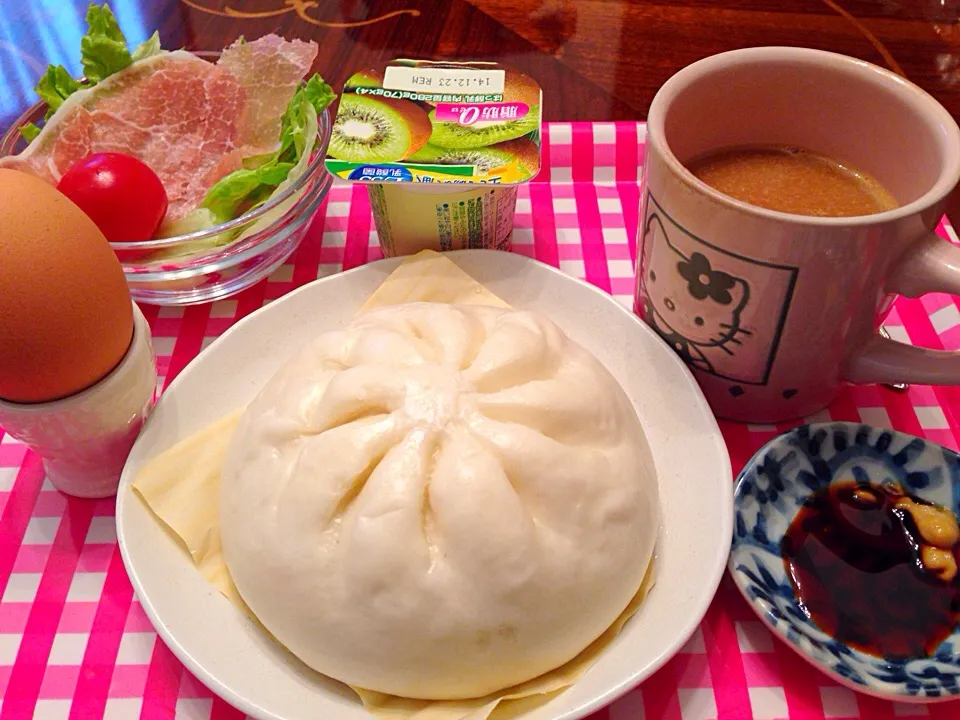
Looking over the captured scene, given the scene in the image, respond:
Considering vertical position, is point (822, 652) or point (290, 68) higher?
point (290, 68)

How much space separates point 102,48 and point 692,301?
1.19 m

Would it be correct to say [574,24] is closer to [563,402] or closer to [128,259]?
[128,259]

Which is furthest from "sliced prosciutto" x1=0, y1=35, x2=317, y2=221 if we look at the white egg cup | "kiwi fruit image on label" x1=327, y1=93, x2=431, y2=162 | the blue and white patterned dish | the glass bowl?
the blue and white patterned dish

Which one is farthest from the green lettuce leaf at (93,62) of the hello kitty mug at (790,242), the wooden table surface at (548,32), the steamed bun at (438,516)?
the hello kitty mug at (790,242)

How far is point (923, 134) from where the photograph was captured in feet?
3.33

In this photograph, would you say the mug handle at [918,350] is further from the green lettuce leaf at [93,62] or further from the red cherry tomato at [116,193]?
the green lettuce leaf at [93,62]

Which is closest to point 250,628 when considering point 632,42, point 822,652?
point 822,652

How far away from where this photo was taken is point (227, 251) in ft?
4.30

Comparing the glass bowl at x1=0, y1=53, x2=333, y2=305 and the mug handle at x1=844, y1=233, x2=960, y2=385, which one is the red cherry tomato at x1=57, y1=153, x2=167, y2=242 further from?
the mug handle at x1=844, y1=233, x2=960, y2=385

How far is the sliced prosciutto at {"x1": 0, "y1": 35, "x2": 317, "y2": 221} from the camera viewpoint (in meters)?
1.43

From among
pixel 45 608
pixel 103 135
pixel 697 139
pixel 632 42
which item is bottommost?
pixel 45 608

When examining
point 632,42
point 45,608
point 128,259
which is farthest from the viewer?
point 632,42

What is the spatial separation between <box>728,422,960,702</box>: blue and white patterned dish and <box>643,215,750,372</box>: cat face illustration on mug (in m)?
0.16

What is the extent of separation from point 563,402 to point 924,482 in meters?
0.51
